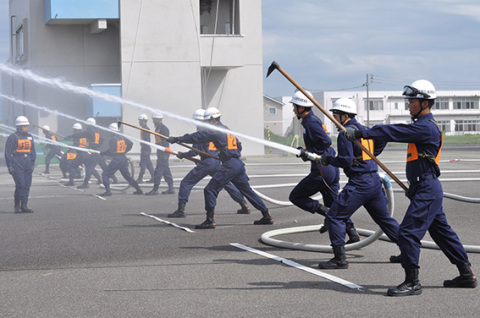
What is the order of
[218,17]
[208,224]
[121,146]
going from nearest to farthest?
[208,224]
[121,146]
[218,17]

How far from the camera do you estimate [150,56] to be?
117 feet

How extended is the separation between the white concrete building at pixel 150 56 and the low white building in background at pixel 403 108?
5711 cm

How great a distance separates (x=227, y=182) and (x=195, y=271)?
3.92m

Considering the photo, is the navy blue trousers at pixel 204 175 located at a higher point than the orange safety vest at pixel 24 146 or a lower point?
lower

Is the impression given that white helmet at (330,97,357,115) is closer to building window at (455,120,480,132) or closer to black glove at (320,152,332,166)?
black glove at (320,152,332,166)

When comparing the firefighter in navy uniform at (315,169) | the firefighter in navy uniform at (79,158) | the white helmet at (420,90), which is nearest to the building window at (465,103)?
the firefighter in navy uniform at (79,158)

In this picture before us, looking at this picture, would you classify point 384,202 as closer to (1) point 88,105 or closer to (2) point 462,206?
(2) point 462,206

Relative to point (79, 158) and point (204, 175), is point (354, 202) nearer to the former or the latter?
point (204, 175)

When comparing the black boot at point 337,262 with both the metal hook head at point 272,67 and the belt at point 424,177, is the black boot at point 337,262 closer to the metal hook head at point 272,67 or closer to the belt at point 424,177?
the belt at point 424,177

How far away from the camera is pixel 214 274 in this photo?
7301 mm

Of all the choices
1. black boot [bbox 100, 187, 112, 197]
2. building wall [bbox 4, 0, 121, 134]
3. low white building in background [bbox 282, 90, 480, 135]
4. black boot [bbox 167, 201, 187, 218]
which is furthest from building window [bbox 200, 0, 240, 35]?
low white building in background [bbox 282, 90, 480, 135]

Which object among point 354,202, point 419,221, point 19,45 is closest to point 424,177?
point 419,221

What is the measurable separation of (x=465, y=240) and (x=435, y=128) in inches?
137

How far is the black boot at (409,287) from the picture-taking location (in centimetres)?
616
